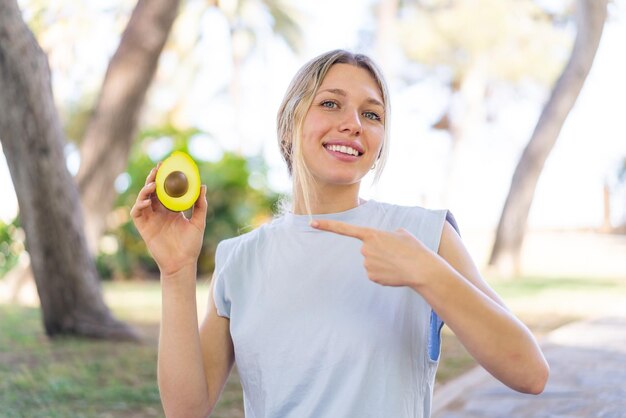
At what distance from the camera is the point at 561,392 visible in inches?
146

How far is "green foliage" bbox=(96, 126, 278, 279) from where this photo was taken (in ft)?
39.5

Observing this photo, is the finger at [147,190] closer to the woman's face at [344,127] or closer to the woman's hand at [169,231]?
the woman's hand at [169,231]

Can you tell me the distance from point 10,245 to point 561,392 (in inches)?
293

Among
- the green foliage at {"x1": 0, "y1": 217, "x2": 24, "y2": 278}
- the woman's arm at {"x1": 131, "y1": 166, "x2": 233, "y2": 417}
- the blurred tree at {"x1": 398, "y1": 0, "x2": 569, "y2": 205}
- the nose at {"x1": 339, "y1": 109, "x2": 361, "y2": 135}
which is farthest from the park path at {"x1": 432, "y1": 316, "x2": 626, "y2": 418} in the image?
the blurred tree at {"x1": 398, "y1": 0, "x2": 569, "y2": 205}

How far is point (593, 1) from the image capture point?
10633mm

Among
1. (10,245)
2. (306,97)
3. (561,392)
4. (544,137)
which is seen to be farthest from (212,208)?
(306,97)

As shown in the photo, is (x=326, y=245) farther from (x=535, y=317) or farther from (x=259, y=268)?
(x=535, y=317)

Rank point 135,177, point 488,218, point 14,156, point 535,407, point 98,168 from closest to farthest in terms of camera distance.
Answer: point 535,407 → point 14,156 → point 98,168 → point 135,177 → point 488,218

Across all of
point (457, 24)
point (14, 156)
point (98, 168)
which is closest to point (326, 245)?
point (14, 156)

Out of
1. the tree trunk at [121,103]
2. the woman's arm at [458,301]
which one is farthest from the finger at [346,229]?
the tree trunk at [121,103]

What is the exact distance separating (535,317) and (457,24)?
1794cm

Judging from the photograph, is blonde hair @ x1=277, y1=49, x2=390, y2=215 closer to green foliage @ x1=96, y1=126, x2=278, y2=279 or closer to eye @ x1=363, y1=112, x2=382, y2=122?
eye @ x1=363, y1=112, x2=382, y2=122

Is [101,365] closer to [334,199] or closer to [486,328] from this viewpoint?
[334,199]

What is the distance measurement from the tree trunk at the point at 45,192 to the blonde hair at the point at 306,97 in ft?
11.7
